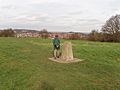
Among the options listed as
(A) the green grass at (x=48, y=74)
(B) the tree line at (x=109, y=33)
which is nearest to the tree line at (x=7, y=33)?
(B) the tree line at (x=109, y=33)

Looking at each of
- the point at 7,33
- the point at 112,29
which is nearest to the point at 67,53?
the point at 7,33

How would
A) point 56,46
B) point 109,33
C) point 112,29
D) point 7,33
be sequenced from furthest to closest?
point 112,29, point 109,33, point 7,33, point 56,46

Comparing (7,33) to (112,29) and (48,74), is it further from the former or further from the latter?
(48,74)

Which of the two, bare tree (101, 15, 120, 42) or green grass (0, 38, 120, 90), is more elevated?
bare tree (101, 15, 120, 42)

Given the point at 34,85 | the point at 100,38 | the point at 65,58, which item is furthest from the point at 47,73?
the point at 100,38

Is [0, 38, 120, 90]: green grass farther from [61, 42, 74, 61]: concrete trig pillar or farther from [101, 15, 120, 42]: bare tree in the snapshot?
[101, 15, 120, 42]: bare tree

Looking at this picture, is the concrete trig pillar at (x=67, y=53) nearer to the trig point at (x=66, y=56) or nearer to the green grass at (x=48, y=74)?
the trig point at (x=66, y=56)

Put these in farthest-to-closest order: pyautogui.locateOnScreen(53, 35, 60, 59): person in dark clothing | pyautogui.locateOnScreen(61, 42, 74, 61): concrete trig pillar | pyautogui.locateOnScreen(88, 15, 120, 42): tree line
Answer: pyautogui.locateOnScreen(88, 15, 120, 42): tree line < pyautogui.locateOnScreen(61, 42, 74, 61): concrete trig pillar < pyautogui.locateOnScreen(53, 35, 60, 59): person in dark clothing

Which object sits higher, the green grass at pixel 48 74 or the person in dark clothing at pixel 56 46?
the person in dark clothing at pixel 56 46

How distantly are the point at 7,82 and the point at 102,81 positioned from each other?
19.5 feet

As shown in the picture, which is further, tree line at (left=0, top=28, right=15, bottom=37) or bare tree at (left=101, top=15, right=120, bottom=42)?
bare tree at (left=101, top=15, right=120, bottom=42)

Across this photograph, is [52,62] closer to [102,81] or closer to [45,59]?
[45,59]

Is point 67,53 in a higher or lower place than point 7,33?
lower

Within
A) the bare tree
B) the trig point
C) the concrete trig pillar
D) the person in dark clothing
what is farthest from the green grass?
the bare tree
